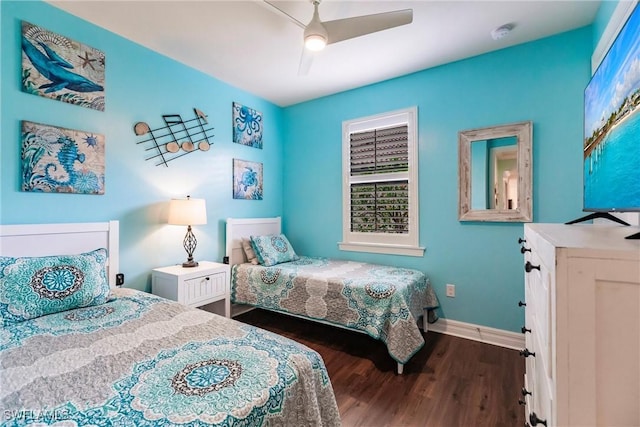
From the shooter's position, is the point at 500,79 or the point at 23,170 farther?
the point at 500,79

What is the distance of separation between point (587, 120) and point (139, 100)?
317 centimetres

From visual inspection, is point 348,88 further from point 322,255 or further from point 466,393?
point 466,393

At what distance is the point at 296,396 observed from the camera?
42.5 inches

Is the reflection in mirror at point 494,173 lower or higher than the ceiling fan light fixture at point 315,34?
lower

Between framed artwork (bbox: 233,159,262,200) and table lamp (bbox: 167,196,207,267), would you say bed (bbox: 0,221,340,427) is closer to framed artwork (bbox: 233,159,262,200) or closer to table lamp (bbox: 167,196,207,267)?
table lamp (bbox: 167,196,207,267)

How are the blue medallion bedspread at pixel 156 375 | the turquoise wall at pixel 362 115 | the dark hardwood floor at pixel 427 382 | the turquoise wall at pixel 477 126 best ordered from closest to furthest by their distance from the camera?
1. the blue medallion bedspread at pixel 156 375
2. the dark hardwood floor at pixel 427 382
3. the turquoise wall at pixel 362 115
4. the turquoise wall at pixel 477 126

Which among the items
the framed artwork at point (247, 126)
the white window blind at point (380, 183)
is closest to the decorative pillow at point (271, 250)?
the white window blind at point (380, 183)

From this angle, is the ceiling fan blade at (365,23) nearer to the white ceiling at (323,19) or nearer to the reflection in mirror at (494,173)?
the white ceiling at (323,19)

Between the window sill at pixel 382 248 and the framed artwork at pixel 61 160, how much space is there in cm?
245

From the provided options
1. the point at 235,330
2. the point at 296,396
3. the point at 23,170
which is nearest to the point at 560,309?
the point at 296,396

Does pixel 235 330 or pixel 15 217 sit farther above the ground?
pixel 15 217

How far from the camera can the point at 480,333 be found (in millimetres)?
2691

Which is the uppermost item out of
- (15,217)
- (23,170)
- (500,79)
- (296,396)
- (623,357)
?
(500,79)

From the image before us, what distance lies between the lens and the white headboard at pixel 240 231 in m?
3.26
